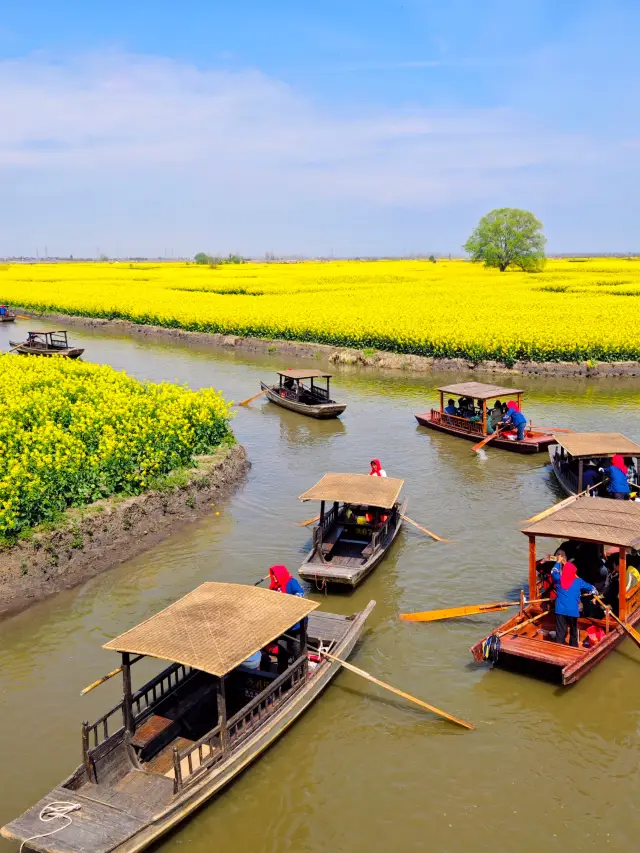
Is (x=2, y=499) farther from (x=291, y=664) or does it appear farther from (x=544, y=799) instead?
(x=544, y=799)

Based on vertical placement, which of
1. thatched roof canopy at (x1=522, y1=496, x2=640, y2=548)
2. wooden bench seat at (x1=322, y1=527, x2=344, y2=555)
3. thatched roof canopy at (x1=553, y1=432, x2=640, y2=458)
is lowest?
wooden bench seat at (x1=322, y1=527, x2=344, y2=555)

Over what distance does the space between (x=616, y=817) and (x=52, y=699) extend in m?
7.40

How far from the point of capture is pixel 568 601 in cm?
1029

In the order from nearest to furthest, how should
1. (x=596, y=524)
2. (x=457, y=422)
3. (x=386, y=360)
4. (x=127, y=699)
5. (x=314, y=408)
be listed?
(x=127, y=699) → (x=596, y=524) → (x=457, y=422) → (x=314, y=408) → (x=386, y=360)

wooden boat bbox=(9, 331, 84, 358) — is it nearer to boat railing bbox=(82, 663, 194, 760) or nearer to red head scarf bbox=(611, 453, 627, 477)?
red head scarf bbox=(611, 453, 627, 477)

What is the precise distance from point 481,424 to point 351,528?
1000cm

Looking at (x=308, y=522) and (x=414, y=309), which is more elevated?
(x=414, y=309)

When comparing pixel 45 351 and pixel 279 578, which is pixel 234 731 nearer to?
pixel 279 578

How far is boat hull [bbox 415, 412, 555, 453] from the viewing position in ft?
72.3

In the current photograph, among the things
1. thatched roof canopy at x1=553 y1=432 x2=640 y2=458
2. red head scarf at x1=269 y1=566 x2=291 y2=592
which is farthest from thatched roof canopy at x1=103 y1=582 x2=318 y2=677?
thatched roof canopy at x1=553 y1=432 x2=640 y2=458

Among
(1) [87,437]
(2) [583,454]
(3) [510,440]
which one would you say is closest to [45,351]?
(1) [87,437]

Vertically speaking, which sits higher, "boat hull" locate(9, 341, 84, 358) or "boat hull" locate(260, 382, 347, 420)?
"boat hull" locate(9, 341, 84, 358)

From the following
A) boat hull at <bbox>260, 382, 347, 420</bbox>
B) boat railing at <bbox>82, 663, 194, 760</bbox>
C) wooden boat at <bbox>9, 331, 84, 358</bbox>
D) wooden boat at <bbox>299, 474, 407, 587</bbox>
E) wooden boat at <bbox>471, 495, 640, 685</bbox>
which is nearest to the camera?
boat railing at <bbox>82, 663, 194, 760</bbox>

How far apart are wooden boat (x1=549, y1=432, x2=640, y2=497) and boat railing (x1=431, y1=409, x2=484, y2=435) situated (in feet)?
14.4
